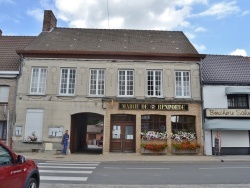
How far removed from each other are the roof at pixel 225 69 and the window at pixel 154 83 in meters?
3.43

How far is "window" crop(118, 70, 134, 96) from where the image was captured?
20.2 m

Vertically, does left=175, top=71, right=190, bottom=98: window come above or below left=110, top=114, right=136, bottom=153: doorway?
above

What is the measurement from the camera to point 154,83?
20391 mm

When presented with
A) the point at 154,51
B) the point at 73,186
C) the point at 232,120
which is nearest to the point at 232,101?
the point at 232,120

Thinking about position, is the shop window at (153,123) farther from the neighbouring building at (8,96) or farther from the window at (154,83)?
the neighbouring building at (8,96)

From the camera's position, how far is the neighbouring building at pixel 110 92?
1956cm

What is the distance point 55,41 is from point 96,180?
1612 cm

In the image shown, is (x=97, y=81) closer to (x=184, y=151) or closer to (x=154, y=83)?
(x=154, y=83)

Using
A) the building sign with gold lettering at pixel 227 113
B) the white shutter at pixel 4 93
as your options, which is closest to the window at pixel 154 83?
the building sign with gold lettering at pixel 227 113

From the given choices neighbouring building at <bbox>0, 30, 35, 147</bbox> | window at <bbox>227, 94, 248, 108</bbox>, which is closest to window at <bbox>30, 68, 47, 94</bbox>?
neighbouring building at <bbox>0, 30, 35, 147</bbox>

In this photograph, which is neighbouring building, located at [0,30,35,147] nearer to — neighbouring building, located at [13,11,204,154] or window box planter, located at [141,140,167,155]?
neighbouring building, located at [13,11,204,154]

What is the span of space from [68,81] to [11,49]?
6.82 meters

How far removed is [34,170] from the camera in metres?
5.75

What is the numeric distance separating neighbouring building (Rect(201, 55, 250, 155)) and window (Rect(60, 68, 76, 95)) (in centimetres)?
1018
